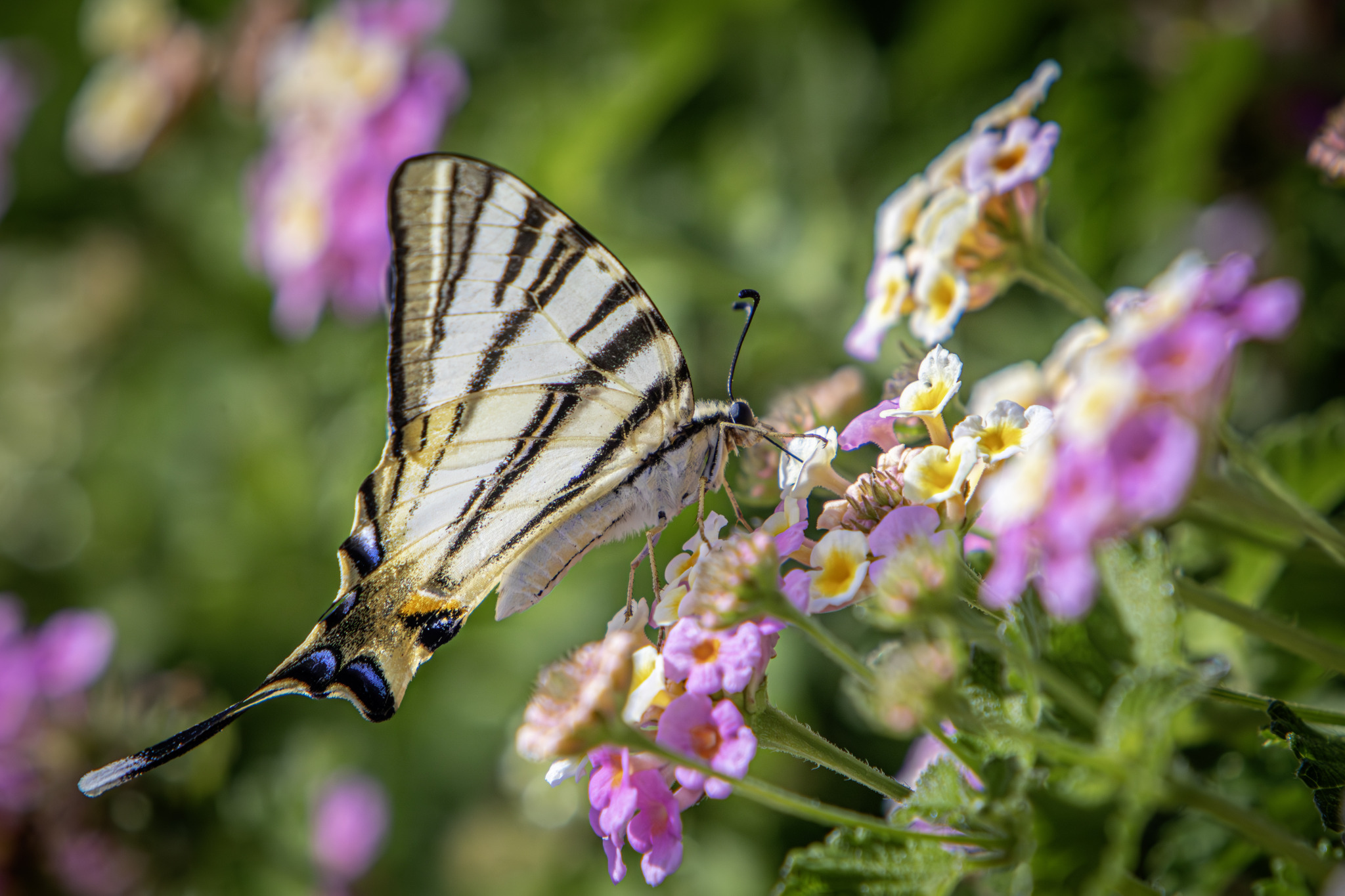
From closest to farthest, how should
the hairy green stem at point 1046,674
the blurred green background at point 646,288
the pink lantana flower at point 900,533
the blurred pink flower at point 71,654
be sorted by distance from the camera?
the hairy green stem at point 1046,674
the pink lantana flower at point 900,533
the blurred green background at point 646,288
the blurred pink flower at point 71,654

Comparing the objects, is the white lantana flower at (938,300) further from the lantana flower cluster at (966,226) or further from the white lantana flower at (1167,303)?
the white lantana flower at (1167,303)

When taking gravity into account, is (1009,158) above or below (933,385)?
above

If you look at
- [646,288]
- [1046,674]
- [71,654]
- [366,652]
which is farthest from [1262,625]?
[71,654]

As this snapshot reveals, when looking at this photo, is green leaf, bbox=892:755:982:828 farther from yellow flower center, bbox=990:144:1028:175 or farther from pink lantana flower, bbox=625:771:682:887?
yellow flower center, bbox=990:144:1028:175

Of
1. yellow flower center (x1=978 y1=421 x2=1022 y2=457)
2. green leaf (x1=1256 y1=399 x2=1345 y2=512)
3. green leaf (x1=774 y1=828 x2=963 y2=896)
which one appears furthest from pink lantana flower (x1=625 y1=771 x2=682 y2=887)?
green leaf (x1=1256 y1=399 x2=1345 y2=512)

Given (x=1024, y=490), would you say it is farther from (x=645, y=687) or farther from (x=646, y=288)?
(x=646, y=288)

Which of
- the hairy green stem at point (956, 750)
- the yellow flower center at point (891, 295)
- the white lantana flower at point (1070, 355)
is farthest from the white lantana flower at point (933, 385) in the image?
the hairy green stem at point (956, 750)
